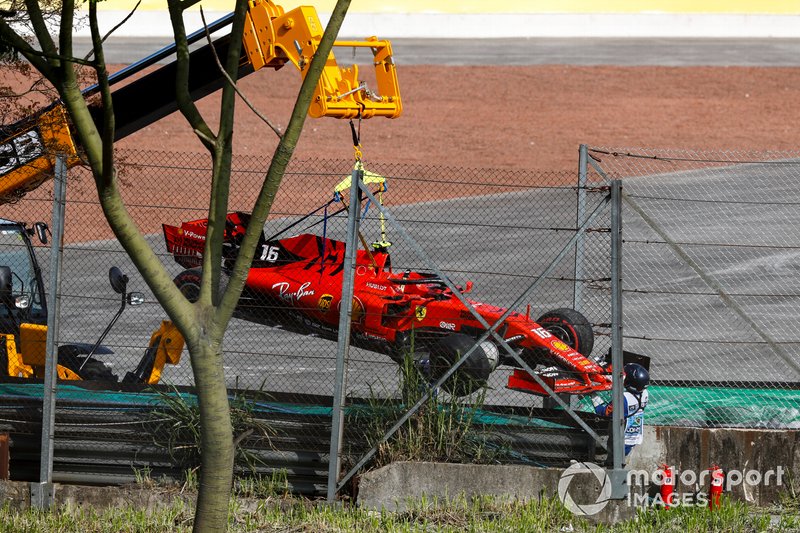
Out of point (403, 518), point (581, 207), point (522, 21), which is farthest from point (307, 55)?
point (522, 21)

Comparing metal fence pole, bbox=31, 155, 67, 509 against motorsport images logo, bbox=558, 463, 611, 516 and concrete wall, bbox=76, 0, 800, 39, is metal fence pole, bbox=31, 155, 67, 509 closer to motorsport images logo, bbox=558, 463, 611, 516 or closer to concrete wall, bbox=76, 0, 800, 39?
motorsport images logo, bbox=558, 463, 611, 516

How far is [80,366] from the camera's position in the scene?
33.3ft

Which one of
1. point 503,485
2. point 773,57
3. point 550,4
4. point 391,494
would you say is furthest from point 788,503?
point 550,4

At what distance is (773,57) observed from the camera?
3791 centimetres

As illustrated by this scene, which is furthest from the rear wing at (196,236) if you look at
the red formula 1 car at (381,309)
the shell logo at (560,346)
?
the shell logo at (560,346)

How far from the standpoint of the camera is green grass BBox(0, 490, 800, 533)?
7641mm

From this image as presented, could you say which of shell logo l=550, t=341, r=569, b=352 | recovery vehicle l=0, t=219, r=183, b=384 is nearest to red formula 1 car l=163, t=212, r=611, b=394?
shell logo l=550, t=341, r=569, b=352

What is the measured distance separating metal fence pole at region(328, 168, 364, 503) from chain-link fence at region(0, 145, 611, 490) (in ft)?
0.46

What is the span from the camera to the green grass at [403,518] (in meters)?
7.64

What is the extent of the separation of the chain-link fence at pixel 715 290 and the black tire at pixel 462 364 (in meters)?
1.32

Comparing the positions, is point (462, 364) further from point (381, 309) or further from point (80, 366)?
point (80, 366)

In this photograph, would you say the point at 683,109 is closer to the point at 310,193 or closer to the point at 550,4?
the point at 310,193

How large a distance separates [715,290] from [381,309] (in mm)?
3551

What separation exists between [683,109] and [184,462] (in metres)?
24.8
